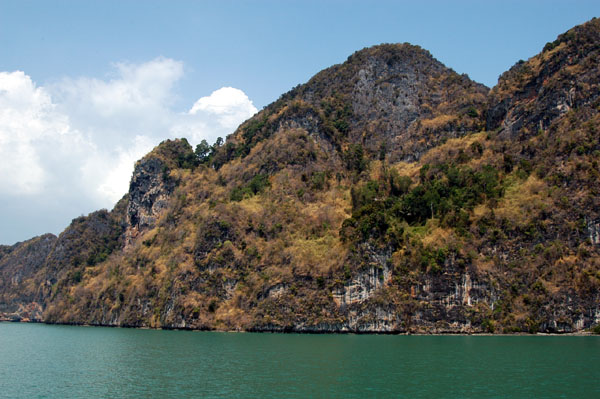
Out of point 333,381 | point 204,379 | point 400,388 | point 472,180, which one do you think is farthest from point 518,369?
point 472,180

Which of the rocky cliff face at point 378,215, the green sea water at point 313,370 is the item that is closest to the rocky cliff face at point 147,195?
the rocky cliff face at point 378,215

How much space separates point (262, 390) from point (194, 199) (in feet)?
330

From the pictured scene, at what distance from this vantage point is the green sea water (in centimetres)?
3350

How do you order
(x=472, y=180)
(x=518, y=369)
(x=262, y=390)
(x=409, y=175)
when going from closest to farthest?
(x=262, y=390) → (x=518, y=369) → (x=472, y=180) → (x=409, y=175)

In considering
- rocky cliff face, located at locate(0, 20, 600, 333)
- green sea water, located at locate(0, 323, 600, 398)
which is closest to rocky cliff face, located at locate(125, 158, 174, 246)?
rocky cliff face, located at locate(0, 20, 600, 333)

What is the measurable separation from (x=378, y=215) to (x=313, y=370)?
47.1 metres

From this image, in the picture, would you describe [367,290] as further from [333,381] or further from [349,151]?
[349,151]

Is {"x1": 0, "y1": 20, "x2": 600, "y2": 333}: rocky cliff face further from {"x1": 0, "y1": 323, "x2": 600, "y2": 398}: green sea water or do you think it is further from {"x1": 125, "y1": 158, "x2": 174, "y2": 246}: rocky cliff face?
{"x1": 0, "y1": 323, "x2": 600, "y2": 398}: green sea water

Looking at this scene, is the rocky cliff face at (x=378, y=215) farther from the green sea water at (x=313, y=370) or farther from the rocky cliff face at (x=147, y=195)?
the green sea water at (x=313, y=370)

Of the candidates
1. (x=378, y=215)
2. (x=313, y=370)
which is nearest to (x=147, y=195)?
(x=378, y=215)

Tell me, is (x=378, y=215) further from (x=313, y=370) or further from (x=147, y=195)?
(x=147, y=195)

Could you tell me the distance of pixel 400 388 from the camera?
34188 mm

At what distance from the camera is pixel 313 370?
136 feet

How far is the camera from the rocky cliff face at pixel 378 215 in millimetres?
77188
